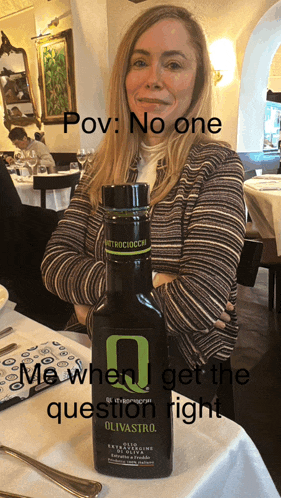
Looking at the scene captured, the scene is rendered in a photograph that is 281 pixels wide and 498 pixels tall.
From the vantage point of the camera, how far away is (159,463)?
322mm

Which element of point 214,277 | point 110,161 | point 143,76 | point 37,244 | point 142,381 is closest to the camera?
point 142,381

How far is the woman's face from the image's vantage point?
89 centimetres

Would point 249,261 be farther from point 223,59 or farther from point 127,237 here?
point 223,59

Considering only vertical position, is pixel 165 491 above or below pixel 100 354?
below

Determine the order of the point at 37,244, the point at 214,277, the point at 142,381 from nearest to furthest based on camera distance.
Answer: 1. the point at 142,381
2. the point at 214,277
3. the point at 37,244

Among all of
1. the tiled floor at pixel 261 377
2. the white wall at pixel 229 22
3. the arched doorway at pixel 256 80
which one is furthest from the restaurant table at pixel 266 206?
the arched doorway at pixel 256 80

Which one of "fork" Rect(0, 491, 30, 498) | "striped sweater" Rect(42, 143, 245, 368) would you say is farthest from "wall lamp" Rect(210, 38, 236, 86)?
"fork" Rect(0, 491, 30, 498)

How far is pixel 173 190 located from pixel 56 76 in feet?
16.5

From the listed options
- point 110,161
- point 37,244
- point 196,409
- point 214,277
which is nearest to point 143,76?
point 110,161

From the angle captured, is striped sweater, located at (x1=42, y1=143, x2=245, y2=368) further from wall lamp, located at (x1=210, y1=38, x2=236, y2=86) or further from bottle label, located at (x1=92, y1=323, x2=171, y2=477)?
wall lamp, located at (x1=210, y1=38, x2=236, y2=86)

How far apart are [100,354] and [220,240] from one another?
0.55m

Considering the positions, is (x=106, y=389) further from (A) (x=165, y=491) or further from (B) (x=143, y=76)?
(B) (x=143, y=76)

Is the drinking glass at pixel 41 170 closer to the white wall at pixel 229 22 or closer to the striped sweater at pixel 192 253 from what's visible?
the white wall at pixel 229 22

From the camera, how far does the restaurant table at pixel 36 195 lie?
3025 millimetres
